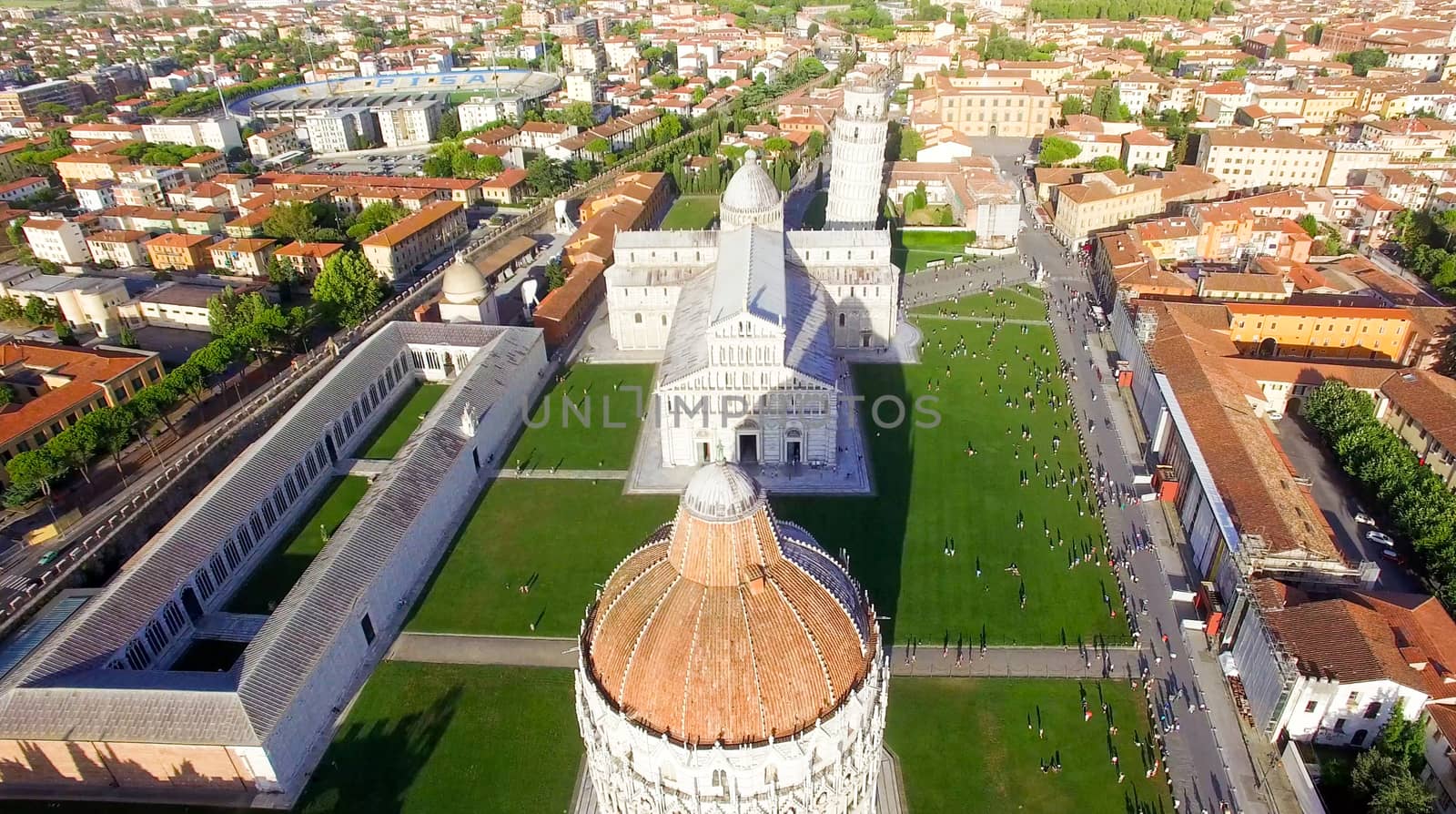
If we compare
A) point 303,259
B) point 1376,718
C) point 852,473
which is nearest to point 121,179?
point 303,259

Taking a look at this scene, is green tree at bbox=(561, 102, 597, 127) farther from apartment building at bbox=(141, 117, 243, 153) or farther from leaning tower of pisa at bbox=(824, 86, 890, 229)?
leaning tower of pisa at bbox=(824, 86, 890, 229)

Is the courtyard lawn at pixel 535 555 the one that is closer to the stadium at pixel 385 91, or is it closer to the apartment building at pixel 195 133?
the apartment building at pixel 195 133

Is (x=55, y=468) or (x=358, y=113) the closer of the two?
(x=55, y=468)

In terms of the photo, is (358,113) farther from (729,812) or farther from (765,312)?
(729,812)

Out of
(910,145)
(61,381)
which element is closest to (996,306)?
(910,145)

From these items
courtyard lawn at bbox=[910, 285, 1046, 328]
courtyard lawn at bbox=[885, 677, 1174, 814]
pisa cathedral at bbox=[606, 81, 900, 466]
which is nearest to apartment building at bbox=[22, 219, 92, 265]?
pisa cathedral at bbox=[606, 81, 900, 466]

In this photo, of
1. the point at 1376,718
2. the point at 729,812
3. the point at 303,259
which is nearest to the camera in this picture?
the point at 729,812

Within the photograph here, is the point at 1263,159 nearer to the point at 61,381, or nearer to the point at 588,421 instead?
the point at 588,421
